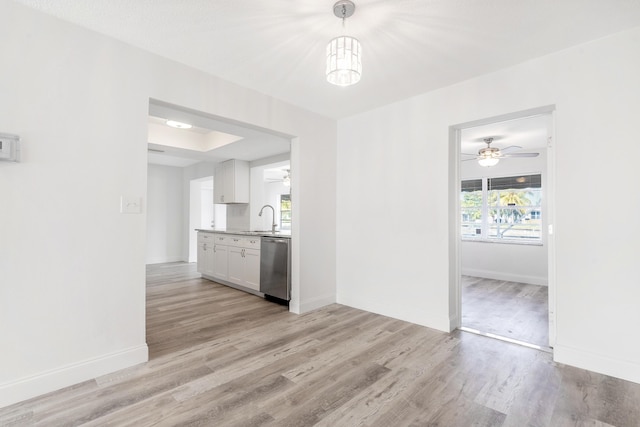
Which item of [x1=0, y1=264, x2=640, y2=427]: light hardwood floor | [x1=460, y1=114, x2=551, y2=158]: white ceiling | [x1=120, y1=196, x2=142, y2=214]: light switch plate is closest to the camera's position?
[x1=0, y1=264, x2=640, y2=427]: light hardwood floor

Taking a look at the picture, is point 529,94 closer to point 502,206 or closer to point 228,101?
point 228,101

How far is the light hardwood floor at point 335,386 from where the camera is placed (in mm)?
1759

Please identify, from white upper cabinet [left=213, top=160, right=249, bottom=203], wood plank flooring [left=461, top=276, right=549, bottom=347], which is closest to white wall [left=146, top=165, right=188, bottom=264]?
white upper cabinet [left=213, top=160, right=249, bottom=203]

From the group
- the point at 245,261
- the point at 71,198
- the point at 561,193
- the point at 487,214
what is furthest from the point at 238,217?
the point at 561,193

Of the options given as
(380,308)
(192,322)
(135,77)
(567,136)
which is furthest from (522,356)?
(135,77)

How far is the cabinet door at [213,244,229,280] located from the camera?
518 cm

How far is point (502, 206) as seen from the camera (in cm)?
608

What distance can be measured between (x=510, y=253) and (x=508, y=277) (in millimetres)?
458

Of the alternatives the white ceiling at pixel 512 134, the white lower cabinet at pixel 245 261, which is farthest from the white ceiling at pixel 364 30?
the white lower cabinet at pixel 245 261

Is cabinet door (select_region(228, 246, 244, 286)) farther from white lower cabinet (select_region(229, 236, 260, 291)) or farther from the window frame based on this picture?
the window frame

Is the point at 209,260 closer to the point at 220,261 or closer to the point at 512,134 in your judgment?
the point at 220,261

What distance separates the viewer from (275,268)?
4.16 meters

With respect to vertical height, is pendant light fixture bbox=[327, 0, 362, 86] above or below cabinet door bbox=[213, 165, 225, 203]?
above

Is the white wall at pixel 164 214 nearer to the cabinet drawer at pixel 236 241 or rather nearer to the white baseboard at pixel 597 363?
the cabinet drawer at pixel 236 241
